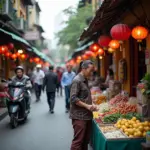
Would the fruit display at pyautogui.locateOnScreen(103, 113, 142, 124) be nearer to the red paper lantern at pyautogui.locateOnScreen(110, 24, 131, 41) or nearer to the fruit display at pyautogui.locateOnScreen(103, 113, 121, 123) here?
the fruit display at pyautogui.locateOnScreen(103, 113, 121, 123)

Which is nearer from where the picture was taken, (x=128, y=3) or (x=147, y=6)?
(x=128, y=3)

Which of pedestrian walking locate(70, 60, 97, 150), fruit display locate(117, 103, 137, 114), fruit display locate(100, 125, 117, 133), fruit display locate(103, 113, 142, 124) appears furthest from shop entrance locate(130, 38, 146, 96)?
pedestrian walking locate(70, 60, 97, 150)

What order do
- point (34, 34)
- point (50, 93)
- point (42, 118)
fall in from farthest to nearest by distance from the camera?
point (34, 34) → point (50, 93) → point (42, 118)

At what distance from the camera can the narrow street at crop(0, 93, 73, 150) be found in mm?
7434

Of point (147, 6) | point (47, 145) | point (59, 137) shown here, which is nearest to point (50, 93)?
point (59, 137)

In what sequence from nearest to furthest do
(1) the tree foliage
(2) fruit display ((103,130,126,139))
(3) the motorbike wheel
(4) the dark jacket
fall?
(2) fruit display ((103,130,126,139)) → (3) the motorbike wheel → (4) the dark jacket → (1) the tree foliage

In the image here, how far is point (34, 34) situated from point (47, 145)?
1778cm

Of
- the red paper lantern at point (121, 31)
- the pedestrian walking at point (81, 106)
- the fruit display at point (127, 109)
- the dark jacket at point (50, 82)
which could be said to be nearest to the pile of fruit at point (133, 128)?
the pedestrian walking at point (81, 106)

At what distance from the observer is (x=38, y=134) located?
345 inches

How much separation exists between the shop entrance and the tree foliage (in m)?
15.7

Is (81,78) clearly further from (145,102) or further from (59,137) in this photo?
(59,137)

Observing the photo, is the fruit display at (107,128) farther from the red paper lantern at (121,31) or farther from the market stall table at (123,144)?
the red paper lantern at (121,31)

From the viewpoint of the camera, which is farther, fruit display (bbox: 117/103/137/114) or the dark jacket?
the dark jacket

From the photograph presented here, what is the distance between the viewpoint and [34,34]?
24.4 metres
